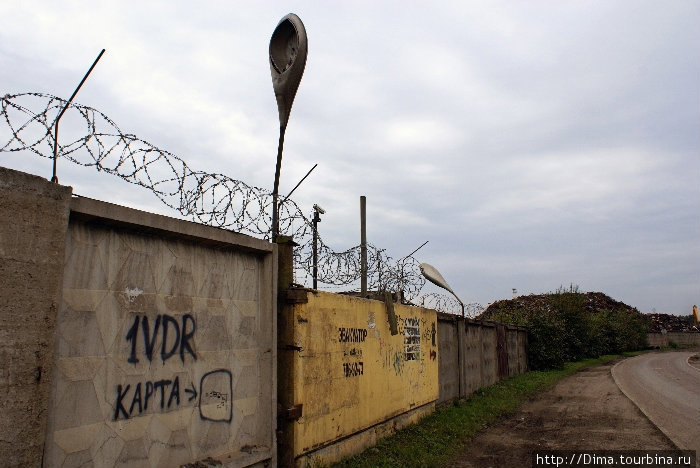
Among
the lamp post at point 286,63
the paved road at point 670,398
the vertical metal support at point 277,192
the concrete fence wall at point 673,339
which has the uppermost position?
the lamp post at point 286,63

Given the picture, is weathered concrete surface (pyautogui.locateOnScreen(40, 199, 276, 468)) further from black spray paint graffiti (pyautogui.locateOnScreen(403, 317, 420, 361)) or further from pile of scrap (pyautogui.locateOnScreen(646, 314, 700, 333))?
pile of scrap (pyautogui.locateOnScreen(646, 314, 700, 333))

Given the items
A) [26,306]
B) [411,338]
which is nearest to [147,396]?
[26,306]

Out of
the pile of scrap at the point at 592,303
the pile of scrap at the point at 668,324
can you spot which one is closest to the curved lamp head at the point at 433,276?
the pile of scrap at the point at 592,303

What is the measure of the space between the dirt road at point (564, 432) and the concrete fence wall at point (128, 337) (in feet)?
11.6

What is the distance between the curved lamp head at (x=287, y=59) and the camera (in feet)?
21.2

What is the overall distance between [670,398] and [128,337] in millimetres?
13492

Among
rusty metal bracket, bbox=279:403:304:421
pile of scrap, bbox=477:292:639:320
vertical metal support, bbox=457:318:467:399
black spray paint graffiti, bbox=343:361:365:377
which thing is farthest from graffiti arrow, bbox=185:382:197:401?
pile of scrap, bbox=477:292:639:320

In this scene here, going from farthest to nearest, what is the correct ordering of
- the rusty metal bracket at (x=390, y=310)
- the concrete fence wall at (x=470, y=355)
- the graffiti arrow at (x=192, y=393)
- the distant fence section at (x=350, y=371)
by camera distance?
the concrete fence wall at (x=470, y=355), the rusty metal bracket at (x=390, y=310), the distant fence section at (x=350, y=371), the graffiti arrow at (x=192, y=393)

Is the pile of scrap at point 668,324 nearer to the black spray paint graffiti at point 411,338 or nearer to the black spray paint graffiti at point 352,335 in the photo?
the black spray paint graffiti at point 411,338

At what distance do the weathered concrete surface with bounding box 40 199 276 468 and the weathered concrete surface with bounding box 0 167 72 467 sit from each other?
238 millimetres

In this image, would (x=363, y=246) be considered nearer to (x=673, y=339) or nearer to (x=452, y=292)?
(x=452, y=292)

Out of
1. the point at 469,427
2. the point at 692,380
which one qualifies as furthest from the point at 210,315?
the point at 692,380

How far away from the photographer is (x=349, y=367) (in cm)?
739

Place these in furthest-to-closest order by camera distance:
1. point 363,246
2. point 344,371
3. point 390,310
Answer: point 390,310
point 363,246
point 344,371
